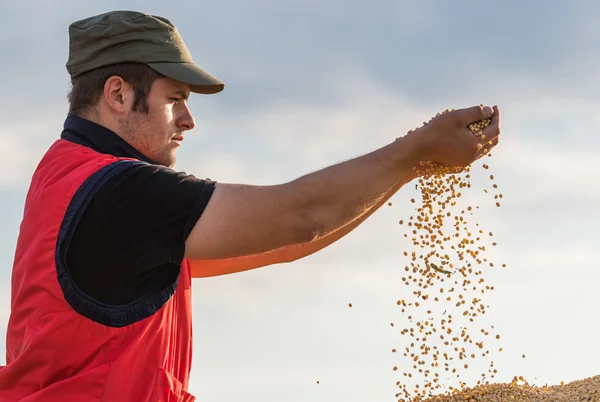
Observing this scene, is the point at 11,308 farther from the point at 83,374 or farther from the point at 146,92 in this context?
the point at 146,92

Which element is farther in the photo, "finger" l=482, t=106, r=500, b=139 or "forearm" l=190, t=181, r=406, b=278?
"forearm" l=190, t=181, r=406, b=278

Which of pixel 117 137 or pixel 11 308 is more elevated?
pixel 117 137

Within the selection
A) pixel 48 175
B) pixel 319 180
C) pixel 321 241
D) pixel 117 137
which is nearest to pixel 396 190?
pixel 321 241

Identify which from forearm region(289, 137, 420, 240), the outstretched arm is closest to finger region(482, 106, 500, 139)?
the outstretched arm

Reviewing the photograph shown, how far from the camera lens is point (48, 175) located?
2.63 meters

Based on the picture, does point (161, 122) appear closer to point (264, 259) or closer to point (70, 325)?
point (70, 325)

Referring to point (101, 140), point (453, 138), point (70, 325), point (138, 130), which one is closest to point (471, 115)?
point (453, 138)

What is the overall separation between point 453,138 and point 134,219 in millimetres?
1136

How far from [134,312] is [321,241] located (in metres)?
1.27

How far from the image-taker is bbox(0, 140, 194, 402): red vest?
95.8 inches

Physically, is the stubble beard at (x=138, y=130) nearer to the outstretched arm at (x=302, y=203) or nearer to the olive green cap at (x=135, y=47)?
the olive green cap at (x=135, y=47)

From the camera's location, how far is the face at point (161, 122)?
274 centimetres

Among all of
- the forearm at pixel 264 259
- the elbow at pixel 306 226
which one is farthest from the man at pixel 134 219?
the forearm at pixel 264 259

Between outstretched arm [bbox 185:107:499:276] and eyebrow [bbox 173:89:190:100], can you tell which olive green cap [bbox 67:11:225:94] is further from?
outstretched arm [bbox 185:107:499:276]
